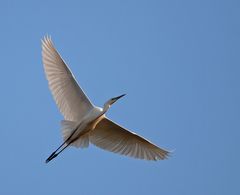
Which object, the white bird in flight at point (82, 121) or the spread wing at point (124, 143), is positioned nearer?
the white bird in flight at point (82, 121)

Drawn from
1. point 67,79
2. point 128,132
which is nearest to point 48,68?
point 67,79

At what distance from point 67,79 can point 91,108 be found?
0.80 metres

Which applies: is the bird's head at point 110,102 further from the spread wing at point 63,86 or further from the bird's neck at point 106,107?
the spread wing at point 63,86

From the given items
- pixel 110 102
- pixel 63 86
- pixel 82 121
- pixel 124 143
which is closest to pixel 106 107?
pixel 110 102

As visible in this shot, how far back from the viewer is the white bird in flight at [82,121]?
18281mm

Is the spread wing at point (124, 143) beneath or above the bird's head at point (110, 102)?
beneath

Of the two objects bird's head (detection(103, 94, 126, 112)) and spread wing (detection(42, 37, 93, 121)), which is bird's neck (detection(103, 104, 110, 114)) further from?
spread wing (detection(42, 37, 93, 121))

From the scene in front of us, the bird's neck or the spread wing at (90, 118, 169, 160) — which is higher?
the bird's neck

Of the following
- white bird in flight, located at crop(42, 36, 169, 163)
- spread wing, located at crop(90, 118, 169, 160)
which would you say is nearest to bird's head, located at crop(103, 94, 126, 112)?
white bird in flight, located at crop(42, 36, 169, 163)

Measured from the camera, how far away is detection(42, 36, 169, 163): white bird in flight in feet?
60.0

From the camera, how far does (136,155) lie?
1922 centimetres

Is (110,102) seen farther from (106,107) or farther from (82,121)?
(82,121)

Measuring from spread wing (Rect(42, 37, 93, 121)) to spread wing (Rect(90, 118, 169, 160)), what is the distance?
2.12 feet

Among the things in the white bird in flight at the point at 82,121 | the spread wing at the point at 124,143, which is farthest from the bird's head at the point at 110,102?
the spread wing at the point at 124,143
